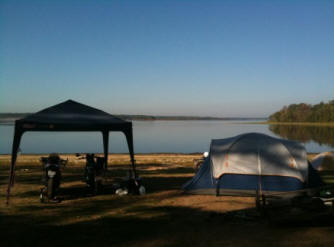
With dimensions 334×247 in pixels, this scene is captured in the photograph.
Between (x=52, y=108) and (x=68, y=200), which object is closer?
(x=68, y=200)

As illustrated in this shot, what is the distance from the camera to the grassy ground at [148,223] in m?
5.71

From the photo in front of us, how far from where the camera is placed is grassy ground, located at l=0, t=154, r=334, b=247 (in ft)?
18.7

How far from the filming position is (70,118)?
904 cm

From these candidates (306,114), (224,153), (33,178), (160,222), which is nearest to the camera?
(160,222)

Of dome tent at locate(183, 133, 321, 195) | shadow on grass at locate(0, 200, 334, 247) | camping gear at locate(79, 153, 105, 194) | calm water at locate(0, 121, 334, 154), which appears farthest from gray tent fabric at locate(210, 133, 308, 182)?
calm water at locate(0, 121, 334, 154)

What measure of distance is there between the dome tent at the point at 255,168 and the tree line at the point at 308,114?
108m

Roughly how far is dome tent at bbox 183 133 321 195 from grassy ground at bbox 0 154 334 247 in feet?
1.57

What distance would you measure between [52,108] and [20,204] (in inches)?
115

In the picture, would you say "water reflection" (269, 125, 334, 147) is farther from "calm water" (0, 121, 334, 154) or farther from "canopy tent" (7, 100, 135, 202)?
"canopy tent" (7, 100, 135, 202)

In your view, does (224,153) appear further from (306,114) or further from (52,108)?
(306,114)

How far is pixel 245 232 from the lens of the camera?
6.18 meters

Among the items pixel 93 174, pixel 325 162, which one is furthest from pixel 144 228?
pixel 325 162

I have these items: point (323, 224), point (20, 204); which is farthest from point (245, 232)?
point (20, 204)

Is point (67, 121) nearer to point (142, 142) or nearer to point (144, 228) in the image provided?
point (144, 228)
